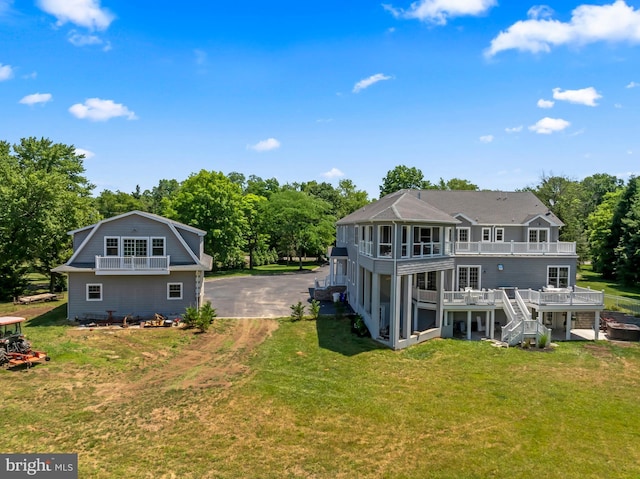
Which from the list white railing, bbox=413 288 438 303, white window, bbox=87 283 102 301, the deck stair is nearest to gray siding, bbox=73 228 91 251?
white window, bbox=87 283 102 301

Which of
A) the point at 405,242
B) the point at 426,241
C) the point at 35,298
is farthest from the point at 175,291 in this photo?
the point at 426,241

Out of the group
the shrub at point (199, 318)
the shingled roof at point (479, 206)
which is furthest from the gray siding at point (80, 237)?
the shingled roof at point (479, 206)

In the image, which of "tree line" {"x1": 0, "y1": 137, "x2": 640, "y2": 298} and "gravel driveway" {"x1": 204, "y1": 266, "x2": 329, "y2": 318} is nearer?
"gravel driveway" {"x1": 204, "y1": 266, "x2": 329, "y2": 318}

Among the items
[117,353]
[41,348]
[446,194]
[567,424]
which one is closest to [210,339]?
[117,353]

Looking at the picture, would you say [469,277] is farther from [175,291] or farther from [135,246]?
[135,246]

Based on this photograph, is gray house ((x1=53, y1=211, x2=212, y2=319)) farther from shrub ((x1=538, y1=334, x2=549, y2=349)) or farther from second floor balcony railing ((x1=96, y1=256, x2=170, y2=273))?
shrub ((x1=538, y1=334, x2=549, y2=349))

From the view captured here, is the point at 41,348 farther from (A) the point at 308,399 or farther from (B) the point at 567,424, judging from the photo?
(B) the point at 567,424
